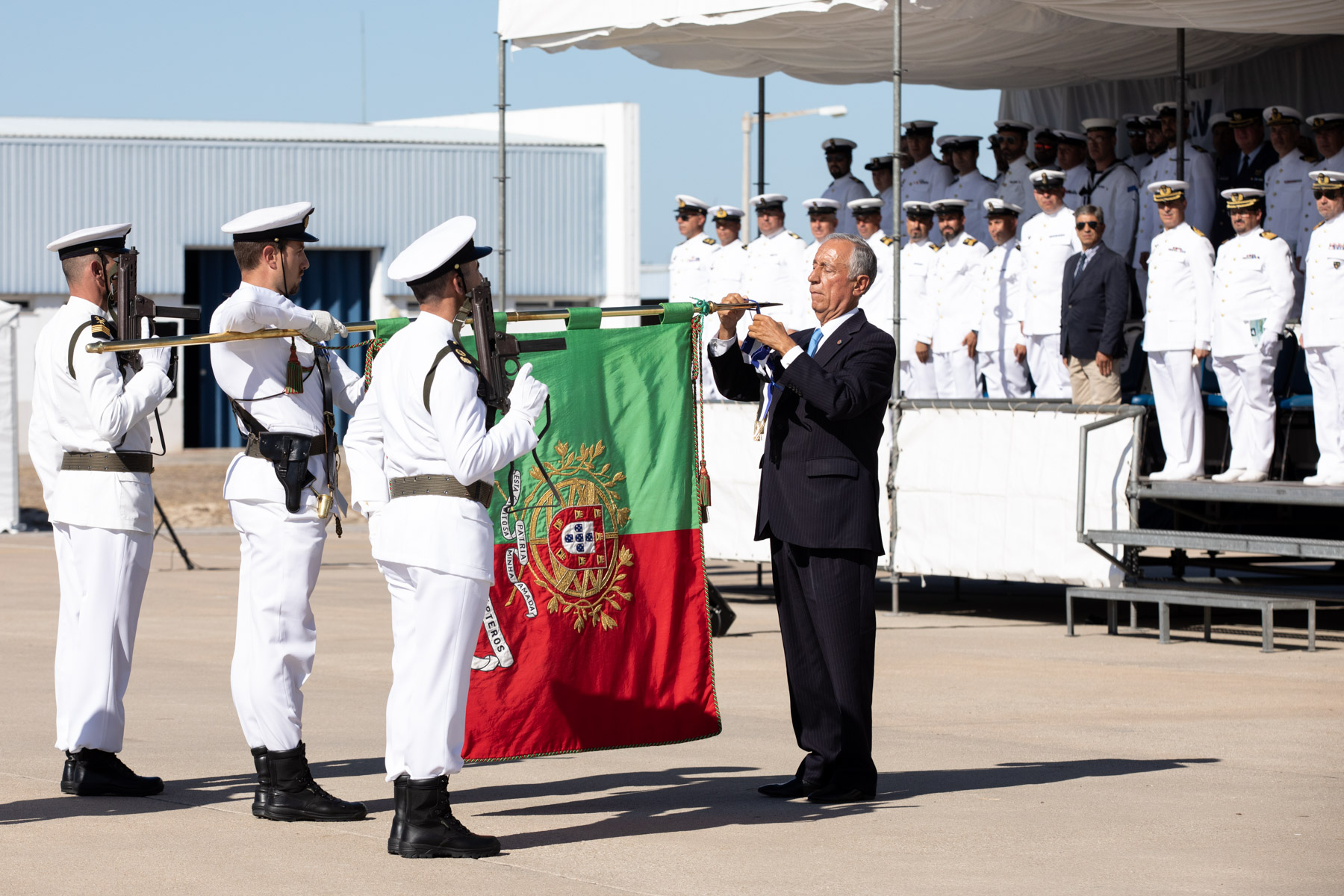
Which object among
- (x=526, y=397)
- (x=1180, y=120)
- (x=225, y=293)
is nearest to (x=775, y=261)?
(x=1180, y=120)

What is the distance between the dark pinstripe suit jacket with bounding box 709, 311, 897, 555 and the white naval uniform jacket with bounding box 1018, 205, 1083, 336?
7063 mm

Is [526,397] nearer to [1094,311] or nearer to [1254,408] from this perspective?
[1254,408]

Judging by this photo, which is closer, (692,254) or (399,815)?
(399,815)

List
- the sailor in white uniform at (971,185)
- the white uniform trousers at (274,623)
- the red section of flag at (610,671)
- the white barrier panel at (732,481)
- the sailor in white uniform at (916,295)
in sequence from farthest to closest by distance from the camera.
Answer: the sailor in white uniform at (971,185) < the sailor in white uniform at (916,295) < the white barrier panel at (732,481) < the red section of flag at (610,671) < the white uniform trousers at (274,623)

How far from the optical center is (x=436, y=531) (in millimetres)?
5250

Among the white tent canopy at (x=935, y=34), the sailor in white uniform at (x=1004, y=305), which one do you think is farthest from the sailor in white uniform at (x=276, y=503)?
the sailor in white uniform at (x=1004, y=305)

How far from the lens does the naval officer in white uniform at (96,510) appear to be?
20.5ft

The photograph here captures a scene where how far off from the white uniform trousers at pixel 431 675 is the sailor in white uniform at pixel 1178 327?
7.54m

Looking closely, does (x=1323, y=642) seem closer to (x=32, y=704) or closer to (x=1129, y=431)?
(x=1129, y=431)

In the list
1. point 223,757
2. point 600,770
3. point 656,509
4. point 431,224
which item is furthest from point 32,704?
point 431,224

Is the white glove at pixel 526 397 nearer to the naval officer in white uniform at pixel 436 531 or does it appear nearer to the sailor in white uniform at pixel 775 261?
the naval officer in white uniform at pixel 436 531

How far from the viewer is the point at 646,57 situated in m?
15.1

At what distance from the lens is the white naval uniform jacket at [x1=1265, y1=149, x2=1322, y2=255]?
1278 cm

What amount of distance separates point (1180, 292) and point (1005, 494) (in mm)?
1755
